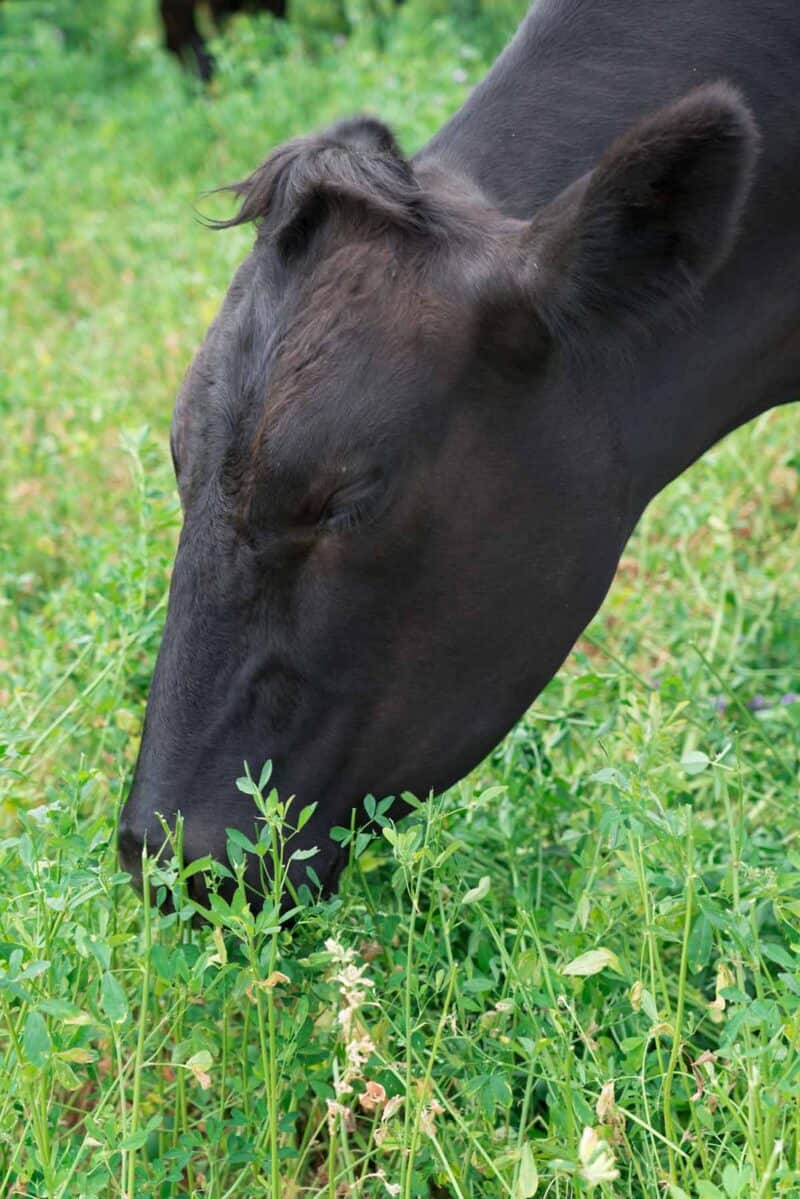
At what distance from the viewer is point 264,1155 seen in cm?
186

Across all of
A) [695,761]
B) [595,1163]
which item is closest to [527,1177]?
[595,1163]

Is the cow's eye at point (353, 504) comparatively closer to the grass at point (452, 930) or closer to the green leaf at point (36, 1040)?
the grass at point (452, 930)

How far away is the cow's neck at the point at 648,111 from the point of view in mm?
2285

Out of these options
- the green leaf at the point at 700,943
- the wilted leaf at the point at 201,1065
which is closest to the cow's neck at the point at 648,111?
the green leaf at the point at 700,943

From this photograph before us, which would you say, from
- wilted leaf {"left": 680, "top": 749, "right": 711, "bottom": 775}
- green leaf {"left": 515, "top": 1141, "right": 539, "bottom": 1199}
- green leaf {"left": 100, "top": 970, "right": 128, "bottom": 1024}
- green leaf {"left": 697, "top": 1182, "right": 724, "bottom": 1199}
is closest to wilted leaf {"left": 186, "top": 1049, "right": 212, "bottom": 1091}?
green leaf {"left": 100, "top": 970, "right": 128, "bottom": 1024}

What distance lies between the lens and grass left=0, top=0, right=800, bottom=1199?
1735 mm

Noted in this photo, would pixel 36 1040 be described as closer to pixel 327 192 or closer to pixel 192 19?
pixel 327 192

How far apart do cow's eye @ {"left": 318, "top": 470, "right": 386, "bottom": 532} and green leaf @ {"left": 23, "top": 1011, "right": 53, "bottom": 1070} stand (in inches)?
28.6

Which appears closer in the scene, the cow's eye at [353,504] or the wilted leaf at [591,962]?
the wilted leaf at [591,962]

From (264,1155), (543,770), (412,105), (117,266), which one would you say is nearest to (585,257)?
(543,770)

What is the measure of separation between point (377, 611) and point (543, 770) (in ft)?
2.07

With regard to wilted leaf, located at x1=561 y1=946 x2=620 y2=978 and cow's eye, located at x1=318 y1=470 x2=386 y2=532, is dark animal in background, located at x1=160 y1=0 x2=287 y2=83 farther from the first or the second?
wilted leaf, located at x1=561 y1=946 x2=620 y2=978

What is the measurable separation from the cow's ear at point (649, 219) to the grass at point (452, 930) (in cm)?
58

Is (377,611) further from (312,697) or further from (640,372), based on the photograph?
(640,372)
